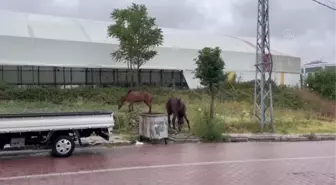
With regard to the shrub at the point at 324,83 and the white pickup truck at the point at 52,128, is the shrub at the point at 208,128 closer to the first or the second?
the white pickup truck at the point at 52,128

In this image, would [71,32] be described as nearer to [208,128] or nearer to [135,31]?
[135,31]

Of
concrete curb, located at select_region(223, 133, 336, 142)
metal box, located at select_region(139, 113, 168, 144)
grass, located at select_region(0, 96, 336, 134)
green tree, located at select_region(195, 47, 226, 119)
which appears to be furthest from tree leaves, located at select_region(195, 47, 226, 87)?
metal box, located at select_region(139, 113, 168, 144)

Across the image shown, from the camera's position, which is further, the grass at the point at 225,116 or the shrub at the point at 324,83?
the shrub at the point at 324,83

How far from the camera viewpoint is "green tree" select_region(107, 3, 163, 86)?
31.8 metres

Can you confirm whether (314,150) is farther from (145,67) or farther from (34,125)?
(145,67)

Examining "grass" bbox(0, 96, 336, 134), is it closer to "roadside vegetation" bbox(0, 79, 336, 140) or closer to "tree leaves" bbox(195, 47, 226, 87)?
"roadside vegetation" bbox(0, 79, 336, 140)

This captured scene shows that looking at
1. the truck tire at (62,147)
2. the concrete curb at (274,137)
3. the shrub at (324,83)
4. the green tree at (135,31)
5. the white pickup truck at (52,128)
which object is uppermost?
the green tree at (135,31)

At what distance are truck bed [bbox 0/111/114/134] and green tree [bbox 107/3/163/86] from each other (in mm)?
19112

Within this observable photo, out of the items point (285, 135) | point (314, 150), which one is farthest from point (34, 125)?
point (285, 135)

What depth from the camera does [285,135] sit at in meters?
19.7

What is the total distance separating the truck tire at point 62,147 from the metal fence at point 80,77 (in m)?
20.5

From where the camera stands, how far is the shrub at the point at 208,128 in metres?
17.4

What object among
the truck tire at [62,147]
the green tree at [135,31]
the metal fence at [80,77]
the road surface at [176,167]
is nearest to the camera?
the road surface at [176,167]

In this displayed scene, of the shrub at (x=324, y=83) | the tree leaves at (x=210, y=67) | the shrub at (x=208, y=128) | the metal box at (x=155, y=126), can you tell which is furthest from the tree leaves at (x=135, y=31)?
the shrub at (x=324, y=83)
